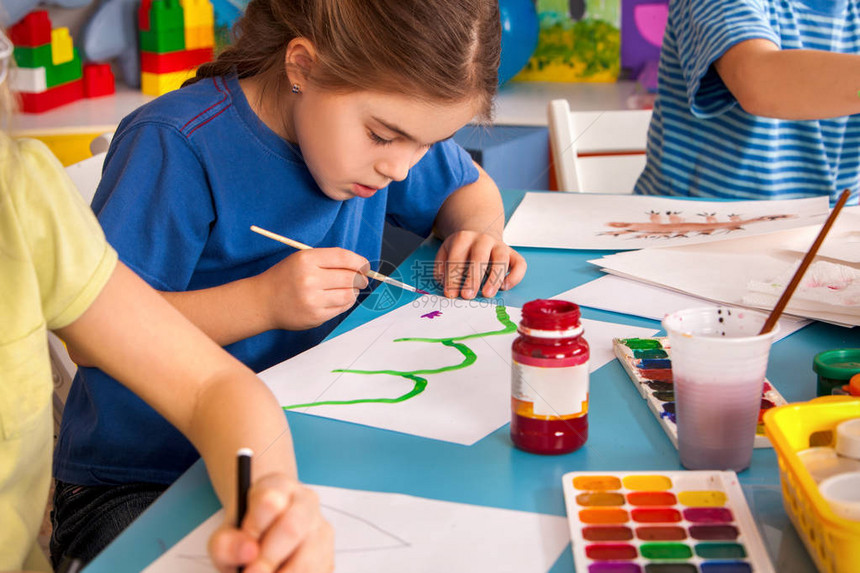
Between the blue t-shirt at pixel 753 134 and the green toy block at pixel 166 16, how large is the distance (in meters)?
1.26

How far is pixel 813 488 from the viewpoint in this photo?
0.44 meters

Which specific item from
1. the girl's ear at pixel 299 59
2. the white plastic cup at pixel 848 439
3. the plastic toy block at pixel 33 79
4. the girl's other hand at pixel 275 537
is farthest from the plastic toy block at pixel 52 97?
the white plastic cup at pixel 848 439

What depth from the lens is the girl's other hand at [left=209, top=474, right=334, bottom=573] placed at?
1.34 feet

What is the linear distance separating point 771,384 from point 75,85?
1888mm

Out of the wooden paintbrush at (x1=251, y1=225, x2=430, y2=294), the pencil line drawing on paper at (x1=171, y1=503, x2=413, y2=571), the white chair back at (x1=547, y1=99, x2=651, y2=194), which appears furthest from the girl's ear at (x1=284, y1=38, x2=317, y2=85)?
the white chair back at (x1=547, y1=99, x2=651, y2=194)

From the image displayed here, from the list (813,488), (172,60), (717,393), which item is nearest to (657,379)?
(717,393)

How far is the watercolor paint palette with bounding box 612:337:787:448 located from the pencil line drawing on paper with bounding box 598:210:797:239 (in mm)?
338

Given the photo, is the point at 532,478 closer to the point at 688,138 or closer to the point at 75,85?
the point at 688,138

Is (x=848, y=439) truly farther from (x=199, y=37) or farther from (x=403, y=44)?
(x=199, y=37)

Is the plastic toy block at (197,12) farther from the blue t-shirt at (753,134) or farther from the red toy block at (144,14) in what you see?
the blue t-shirt at (753,134)

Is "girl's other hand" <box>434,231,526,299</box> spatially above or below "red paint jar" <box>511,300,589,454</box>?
below

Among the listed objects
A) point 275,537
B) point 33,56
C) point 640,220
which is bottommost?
point 33,56

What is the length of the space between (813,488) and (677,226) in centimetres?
68

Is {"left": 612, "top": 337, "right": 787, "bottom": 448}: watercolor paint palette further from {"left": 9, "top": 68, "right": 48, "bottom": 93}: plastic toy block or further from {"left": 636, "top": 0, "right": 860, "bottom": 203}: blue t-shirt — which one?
{"left": 9, "top": 68, "right": 48, "bottom": 93}: plastic toy block
